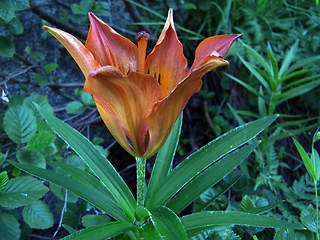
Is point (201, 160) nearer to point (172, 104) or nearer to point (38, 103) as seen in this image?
point (172, 104)

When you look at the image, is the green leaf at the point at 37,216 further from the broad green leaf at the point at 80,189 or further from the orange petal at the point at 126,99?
the orange petal at the point at 126,99

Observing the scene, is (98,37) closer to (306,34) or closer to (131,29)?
(131,29)

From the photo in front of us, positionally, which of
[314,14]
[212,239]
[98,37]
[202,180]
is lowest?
[212,239]

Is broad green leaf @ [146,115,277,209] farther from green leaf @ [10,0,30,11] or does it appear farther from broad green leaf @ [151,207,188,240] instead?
green leaf @ [10,0,30,11]

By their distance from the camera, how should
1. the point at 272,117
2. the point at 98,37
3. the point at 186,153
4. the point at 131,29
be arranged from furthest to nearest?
the point at 131,29, the point at 186,153, the point at 272,117, the point at 98,37

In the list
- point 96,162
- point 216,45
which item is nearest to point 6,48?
point 96,162

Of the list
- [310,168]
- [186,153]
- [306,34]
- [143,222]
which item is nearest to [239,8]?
[306,34]
